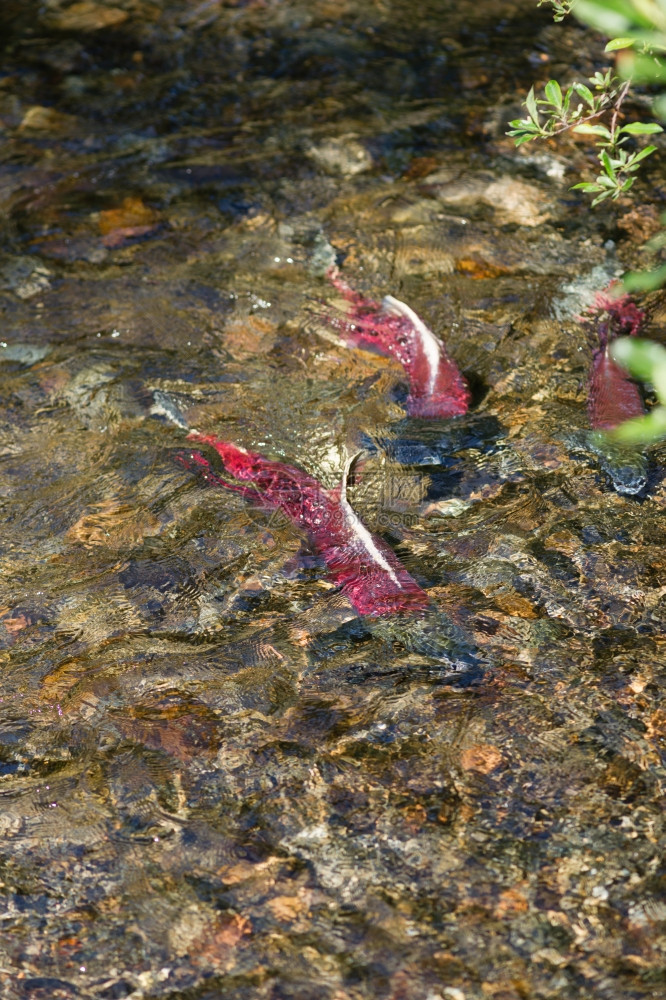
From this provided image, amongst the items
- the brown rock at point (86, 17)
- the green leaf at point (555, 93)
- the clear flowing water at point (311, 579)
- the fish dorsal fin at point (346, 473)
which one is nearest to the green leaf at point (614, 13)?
the green leaf at point (555, 93)

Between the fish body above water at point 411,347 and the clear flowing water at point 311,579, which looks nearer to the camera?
the clear flowing water at point 311,579

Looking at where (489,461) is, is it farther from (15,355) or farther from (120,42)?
(120,42)

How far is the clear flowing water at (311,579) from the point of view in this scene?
129 inches

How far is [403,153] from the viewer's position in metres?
Result: 7.16

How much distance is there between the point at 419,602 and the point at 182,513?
132 centimetres

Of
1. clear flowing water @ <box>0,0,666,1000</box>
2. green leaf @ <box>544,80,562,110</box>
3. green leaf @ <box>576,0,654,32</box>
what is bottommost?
clear flowing water @ <box>0,0,666,1000</box>

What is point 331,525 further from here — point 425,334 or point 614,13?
point 614,13

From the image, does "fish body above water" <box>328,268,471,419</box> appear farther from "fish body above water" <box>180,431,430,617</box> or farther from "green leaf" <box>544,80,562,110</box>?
"green leaf" <box>544,80,562,110</box>

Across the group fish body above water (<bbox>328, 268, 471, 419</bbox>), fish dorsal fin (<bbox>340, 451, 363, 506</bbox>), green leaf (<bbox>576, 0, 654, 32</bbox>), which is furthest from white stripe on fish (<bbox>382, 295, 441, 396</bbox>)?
green leaf (<bbox>576, 0, 654, 32</bbox>)

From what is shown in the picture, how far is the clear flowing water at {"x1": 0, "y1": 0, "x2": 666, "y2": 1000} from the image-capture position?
10.8 feet

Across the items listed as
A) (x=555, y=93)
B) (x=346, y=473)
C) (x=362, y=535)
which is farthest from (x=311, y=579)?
(x=555, y=93)

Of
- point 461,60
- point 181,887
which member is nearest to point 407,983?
point 181,887

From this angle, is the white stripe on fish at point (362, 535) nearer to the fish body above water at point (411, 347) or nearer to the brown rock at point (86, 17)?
the fish body above water at point (411, 347)

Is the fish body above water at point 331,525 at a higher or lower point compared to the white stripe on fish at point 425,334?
lower
